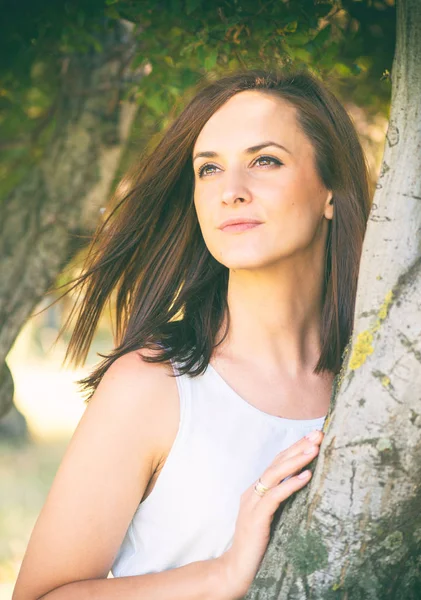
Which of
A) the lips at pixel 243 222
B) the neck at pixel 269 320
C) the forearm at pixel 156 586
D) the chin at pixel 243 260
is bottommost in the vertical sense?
the forearm at pixel 156 586

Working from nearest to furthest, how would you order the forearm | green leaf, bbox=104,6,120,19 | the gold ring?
the gold ring → the forearm → green leaf, bbox=104,6,120,19

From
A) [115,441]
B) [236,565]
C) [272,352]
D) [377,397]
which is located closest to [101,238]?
[272,352]

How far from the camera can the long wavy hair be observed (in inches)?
101

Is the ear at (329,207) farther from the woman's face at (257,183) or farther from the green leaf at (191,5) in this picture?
the green leaf at (191,5)

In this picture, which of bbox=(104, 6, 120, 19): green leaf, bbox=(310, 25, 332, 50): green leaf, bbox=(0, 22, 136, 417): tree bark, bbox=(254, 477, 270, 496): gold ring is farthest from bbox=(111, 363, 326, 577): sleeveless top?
bbox=(0, 22, 136, 417): tree bark

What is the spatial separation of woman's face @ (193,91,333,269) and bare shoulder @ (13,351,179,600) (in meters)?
0.52

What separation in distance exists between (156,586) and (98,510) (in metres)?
0.24

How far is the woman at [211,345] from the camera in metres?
2.06

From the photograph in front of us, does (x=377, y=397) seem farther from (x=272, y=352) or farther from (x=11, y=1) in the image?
(x=11, y=1)

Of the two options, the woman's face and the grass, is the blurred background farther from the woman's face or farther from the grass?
the woman's face

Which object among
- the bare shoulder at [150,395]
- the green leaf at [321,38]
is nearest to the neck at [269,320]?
the bare shoulder at [150,395]

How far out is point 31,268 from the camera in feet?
14.6

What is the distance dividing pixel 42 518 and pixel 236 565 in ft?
1.79

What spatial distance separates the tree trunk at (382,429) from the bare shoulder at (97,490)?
57 centimetres
